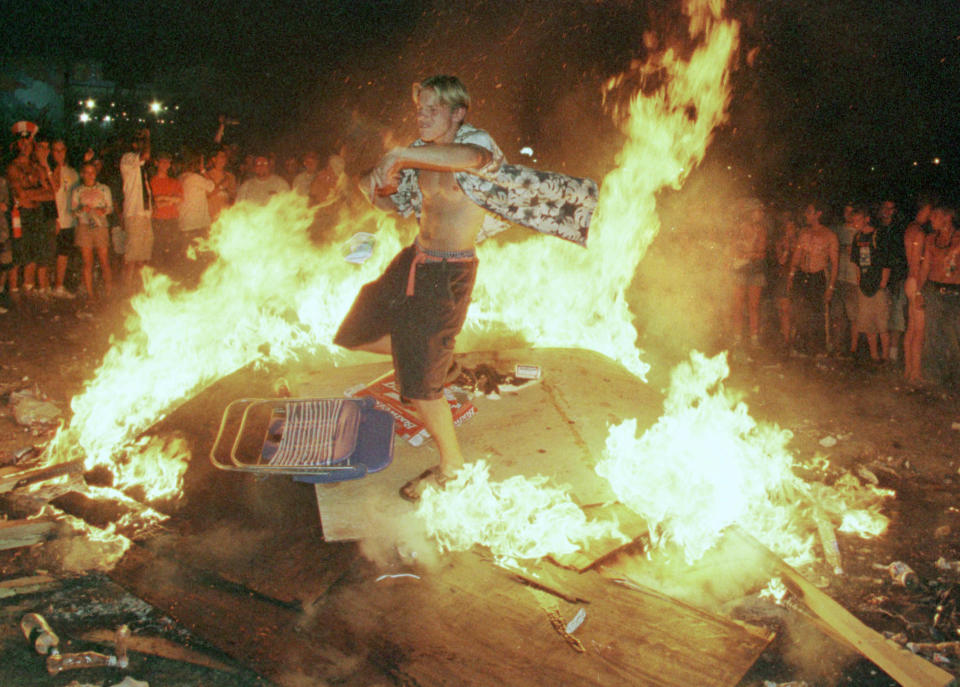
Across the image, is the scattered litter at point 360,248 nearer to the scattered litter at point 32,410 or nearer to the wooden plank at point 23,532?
the wooden plank at point 23,532

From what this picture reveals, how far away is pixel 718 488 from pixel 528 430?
1.44 meters

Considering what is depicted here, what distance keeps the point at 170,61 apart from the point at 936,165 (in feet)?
70.6

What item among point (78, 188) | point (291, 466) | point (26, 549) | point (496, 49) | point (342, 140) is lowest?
point (26, 549)

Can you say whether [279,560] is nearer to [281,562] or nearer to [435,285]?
[281,562]

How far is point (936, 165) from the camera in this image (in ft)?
39.7

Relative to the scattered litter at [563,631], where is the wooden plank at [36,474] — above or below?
above

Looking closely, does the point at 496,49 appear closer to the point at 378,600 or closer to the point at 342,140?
the point at 342,140

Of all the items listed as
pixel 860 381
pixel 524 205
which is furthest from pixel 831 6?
pixel 524 205

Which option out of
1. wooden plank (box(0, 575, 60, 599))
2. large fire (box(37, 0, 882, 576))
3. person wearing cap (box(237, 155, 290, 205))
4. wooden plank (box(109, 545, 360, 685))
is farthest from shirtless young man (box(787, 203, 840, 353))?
wooden plank (box(0, 575, 60, 599))

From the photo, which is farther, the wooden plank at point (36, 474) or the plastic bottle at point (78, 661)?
the wooden plank at point (36, 474)

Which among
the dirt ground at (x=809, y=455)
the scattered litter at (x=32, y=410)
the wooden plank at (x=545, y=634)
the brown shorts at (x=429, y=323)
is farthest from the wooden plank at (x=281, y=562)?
the scattered litter at (x=32, y=410)

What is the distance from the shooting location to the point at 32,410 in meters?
5.43

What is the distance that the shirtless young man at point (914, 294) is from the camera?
759cm

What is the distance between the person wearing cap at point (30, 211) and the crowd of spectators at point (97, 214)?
0.04 ft
